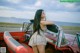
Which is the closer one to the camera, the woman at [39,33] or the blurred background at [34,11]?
the woman at [39,33]

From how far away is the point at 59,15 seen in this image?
5.44 m

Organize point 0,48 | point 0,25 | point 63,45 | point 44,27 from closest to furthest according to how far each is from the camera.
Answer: point 44,27, point 63,45, point 0,48, point 0,25

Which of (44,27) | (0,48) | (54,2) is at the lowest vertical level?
(0,48)

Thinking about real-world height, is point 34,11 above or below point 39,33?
above

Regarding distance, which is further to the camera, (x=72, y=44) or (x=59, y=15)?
(x=59, y=15)

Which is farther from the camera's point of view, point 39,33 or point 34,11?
point 34,11

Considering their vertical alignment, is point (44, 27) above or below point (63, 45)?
above

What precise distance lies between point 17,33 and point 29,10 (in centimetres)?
81

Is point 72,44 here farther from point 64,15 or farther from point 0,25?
point 0,25

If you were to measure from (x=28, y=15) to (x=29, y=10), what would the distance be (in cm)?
12

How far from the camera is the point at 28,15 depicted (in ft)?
17.8

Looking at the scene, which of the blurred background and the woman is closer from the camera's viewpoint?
the woman

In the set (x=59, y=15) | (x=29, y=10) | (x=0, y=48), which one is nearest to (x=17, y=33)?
(x=0, y=48)

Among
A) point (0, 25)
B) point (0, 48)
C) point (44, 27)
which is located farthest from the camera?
point (0, 25)
